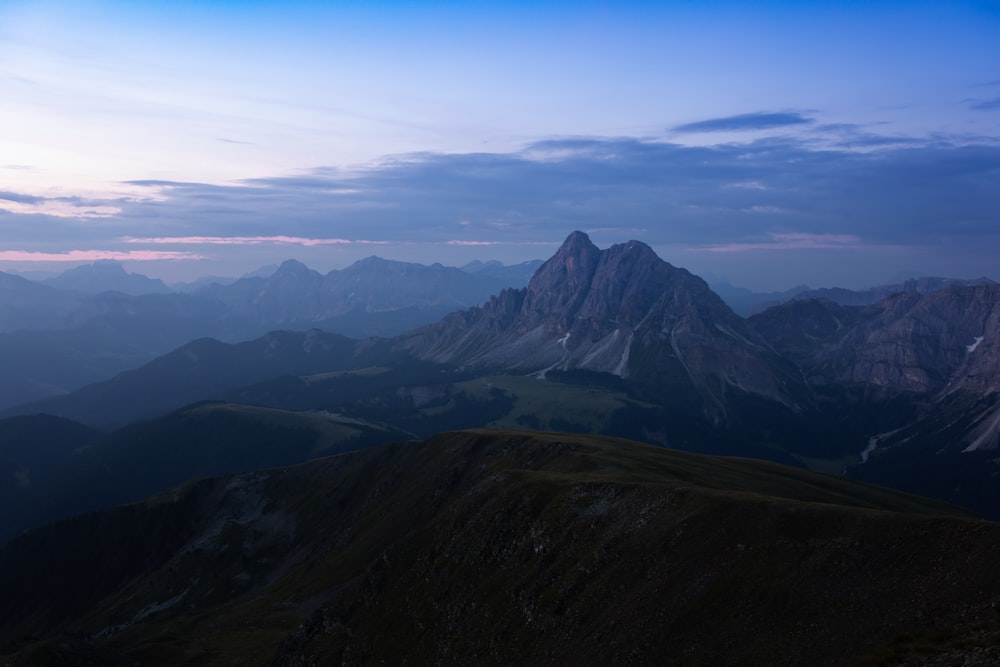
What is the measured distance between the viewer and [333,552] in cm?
15325

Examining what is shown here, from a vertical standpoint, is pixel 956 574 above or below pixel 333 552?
above

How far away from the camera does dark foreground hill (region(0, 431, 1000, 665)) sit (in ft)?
173

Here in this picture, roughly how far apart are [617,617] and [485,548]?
93.7ft

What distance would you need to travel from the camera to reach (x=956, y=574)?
5172cm

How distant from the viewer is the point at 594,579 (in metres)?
73.8

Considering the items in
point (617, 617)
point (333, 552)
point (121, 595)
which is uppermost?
point (617, 617)

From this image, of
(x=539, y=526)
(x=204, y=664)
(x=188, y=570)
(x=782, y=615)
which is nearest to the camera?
(x=782, y=615)

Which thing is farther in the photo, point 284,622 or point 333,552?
point 333,552

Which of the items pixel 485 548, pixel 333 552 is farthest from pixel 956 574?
pixel 333 552

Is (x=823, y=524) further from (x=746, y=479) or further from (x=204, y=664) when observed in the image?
(x=204, y=664)

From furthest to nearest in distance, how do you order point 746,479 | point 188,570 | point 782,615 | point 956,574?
point 188,570
point 746,479
point 782,615
point 956,574

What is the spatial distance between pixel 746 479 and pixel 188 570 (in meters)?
139

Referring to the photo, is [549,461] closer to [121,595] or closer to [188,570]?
[188,570]

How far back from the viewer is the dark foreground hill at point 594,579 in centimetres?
5275
